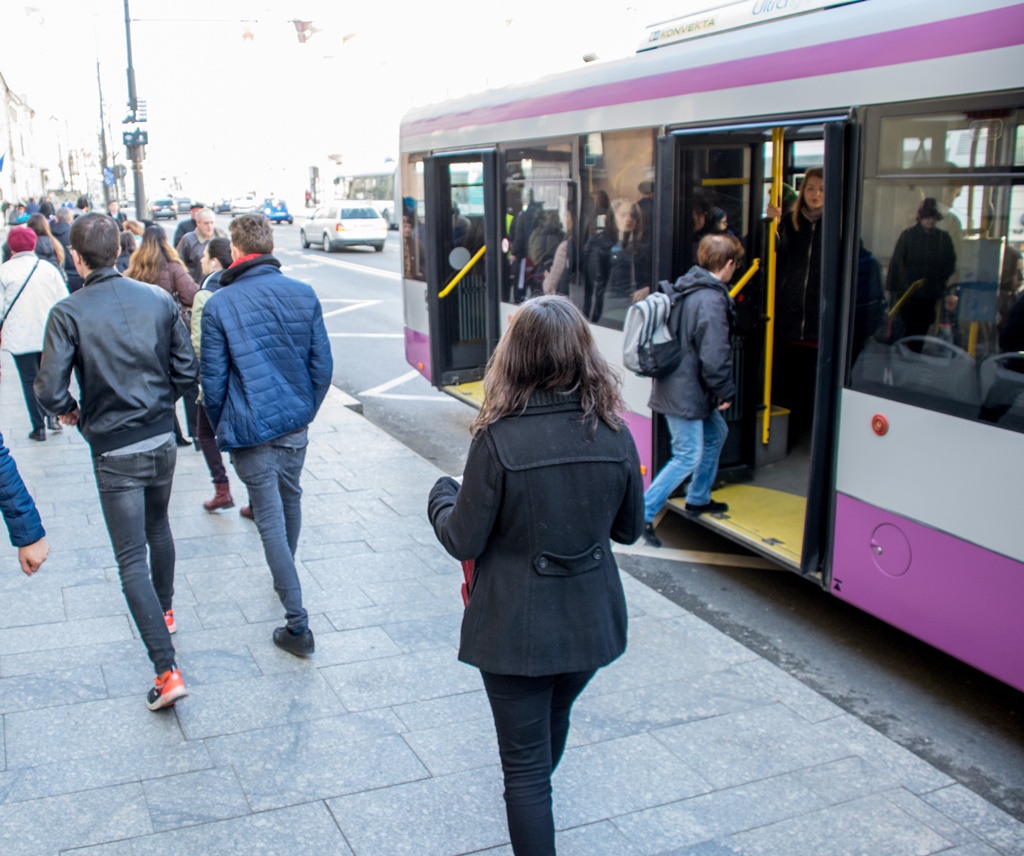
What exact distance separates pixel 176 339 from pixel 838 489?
283 cm

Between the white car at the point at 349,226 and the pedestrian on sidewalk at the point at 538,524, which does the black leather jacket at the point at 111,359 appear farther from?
the white car at the point at 349,226

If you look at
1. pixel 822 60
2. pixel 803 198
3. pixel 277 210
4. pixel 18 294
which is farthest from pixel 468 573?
pixel 277 210

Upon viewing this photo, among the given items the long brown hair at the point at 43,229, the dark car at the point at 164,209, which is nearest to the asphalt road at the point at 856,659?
the long brown hair at the point at 43,229

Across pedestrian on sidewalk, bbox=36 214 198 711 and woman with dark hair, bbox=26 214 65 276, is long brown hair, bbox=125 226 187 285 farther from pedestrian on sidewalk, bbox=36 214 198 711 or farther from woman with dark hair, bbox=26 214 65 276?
woman with dark hair, bbox=26 214 65 276

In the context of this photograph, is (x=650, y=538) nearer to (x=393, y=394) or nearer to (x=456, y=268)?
(x=456, y=268)

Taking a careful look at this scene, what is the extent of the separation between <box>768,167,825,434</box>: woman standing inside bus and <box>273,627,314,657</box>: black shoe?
11.8 feet

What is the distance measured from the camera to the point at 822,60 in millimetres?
4691

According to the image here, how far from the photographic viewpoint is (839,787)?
3674 mm

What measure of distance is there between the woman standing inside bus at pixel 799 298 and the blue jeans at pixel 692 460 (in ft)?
3.34

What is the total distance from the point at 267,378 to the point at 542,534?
2.14 metres

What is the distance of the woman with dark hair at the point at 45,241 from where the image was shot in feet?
33.6

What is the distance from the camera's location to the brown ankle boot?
6.61 m

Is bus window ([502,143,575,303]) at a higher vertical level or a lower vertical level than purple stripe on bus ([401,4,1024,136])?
lower

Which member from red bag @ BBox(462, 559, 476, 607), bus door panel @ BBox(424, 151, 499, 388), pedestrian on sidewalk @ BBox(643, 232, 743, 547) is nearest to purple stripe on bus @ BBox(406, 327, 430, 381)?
bus door panel @ BBox(424, 151, 499, 388)
